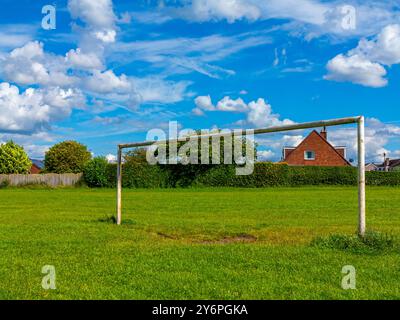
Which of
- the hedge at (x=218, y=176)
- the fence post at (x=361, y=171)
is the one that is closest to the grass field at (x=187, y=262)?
the fence post at (x=361, y=171)

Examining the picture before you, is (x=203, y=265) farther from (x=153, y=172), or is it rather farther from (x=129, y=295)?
(x=153, y=172)

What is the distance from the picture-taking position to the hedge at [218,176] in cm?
4194

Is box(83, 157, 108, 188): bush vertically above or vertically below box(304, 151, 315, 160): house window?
below

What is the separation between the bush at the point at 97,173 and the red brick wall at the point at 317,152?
26.2 metres

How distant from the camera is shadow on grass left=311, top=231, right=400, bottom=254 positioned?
8.12 m

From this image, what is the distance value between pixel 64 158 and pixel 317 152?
36.2m

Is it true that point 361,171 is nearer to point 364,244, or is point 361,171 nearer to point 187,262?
point 364,244

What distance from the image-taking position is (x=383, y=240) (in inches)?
330

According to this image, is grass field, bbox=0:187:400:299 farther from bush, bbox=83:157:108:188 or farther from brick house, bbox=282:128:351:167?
brick house, bbox=282:128:351:167

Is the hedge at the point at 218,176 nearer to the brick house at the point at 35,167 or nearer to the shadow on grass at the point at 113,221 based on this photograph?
the shadow on grass at the point at 113,221

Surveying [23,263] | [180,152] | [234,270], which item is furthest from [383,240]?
[180,152]

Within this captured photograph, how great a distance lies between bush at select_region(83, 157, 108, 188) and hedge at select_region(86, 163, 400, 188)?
1.97 ft
